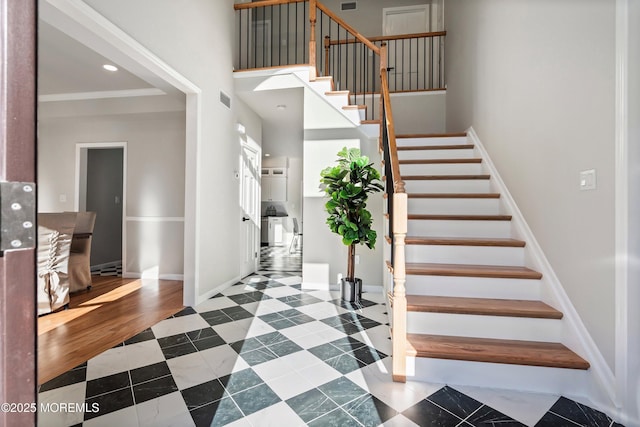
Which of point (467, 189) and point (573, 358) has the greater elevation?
point (467, 189)

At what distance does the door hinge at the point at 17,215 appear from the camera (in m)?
0.50

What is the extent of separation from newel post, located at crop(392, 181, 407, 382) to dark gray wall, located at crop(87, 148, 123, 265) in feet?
18.0

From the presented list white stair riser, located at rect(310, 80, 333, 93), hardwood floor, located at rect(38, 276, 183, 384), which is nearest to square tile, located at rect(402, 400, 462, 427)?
hardwood floor, located at rect(38, 276, 183, 384)

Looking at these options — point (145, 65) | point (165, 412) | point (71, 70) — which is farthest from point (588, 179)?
point (71, 70)

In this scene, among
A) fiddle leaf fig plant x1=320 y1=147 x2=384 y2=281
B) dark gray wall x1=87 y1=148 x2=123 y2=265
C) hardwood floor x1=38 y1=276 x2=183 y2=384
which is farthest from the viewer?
dark gray wall x1=87 y1=148 x2=123 y2=265

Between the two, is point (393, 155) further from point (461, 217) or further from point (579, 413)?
point (579, 413)

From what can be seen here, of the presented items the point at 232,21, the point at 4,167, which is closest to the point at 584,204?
the point at 4,167

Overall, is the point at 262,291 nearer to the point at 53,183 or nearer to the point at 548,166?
the point at 548,166

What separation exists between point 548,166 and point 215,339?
2.86m

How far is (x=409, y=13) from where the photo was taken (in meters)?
5.77

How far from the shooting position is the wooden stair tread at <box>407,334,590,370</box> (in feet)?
5.50

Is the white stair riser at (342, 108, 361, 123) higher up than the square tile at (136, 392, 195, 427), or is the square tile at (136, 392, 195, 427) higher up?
the white stair riser at (342, 108, 361, 123)

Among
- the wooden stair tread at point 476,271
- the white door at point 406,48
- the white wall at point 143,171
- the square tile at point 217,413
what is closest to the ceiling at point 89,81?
the white wall at point 143,171

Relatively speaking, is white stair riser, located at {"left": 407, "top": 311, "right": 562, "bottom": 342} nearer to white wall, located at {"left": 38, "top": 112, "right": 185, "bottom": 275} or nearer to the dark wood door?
the dark wood door
